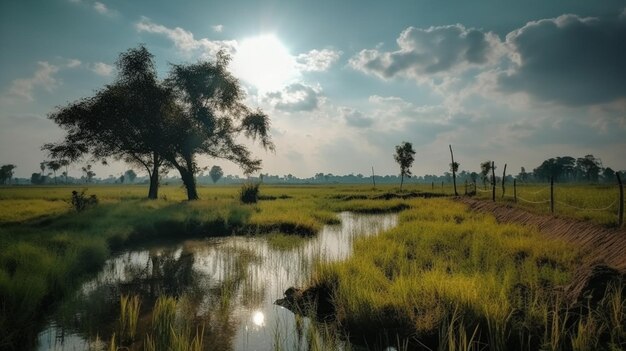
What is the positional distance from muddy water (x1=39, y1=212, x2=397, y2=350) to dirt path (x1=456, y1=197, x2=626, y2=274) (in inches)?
268

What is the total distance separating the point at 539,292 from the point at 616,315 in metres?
1.49

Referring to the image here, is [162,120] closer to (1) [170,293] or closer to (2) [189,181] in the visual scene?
(2) [189,181]

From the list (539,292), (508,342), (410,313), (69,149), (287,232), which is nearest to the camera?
(508,342)

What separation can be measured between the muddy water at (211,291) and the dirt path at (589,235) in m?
6.81

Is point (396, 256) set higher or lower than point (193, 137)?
lower

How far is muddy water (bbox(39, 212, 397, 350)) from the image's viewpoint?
6422 mm

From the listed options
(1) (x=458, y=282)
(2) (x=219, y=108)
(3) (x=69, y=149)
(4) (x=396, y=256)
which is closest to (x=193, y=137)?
(2) (x=219, y=108)

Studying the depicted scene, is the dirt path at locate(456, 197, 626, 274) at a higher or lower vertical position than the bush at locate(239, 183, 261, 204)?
lower

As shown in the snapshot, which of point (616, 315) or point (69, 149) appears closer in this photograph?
point (616, 315)

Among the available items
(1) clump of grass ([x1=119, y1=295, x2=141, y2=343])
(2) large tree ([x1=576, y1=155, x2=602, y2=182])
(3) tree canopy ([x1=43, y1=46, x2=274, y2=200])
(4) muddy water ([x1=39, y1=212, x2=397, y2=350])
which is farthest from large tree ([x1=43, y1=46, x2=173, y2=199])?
(2) large tree ([x1=576, y1=155, x2=602, y2=182])

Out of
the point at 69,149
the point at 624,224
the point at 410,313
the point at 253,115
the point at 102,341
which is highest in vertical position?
the point at 253,115

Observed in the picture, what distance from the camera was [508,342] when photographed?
18.5 ft

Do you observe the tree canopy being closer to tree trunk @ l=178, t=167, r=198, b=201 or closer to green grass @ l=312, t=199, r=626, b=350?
tree trunk @ l=178, t=167, r=198, b=201

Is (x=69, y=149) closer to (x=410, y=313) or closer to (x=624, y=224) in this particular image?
(x=410, y=313)
